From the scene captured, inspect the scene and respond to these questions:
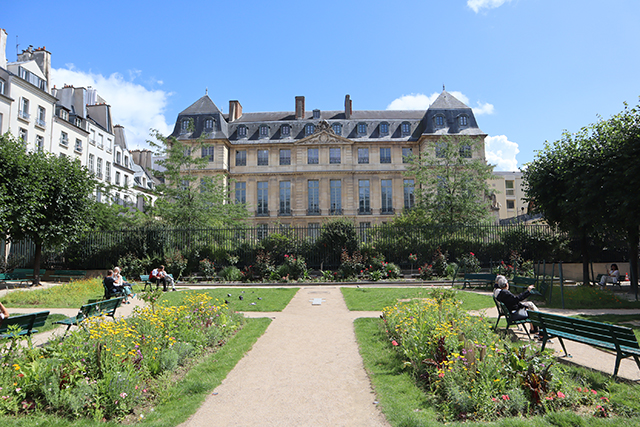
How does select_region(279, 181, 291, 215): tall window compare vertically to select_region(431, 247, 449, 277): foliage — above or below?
above

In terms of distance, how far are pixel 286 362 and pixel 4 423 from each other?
3432mm

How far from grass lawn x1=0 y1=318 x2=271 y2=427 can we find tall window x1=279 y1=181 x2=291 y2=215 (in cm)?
3356

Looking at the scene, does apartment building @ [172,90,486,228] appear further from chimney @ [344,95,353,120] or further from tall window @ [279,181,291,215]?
chimney @ [344,95,353,120]

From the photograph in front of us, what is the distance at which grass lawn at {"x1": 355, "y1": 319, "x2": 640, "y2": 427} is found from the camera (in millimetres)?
3768

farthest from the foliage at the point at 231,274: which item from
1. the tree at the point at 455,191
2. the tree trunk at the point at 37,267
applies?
the tree at the point at 455,191

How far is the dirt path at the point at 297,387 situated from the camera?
407 centimetres

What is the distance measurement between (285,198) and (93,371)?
1433 inches

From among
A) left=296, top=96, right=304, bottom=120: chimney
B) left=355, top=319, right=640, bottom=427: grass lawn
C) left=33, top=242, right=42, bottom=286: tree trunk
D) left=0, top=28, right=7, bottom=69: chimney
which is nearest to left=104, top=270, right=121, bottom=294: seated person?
left=355, top=319, right=640, bottom=427: grass lawn

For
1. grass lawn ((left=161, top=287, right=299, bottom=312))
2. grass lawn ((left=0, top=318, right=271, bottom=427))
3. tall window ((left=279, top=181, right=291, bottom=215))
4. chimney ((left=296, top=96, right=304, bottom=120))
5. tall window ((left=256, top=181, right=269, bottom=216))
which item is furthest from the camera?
chimney ((left=296, top=96, right=304, bottom=120))

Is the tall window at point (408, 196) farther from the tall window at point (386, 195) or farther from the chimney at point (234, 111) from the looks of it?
the chimney at point (234, 111)

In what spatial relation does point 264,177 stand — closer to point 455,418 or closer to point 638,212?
point 638,212

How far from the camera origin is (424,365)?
5.16 m

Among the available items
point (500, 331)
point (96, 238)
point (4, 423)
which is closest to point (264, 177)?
point (96, 238)

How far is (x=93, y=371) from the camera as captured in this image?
4500 millimetres
